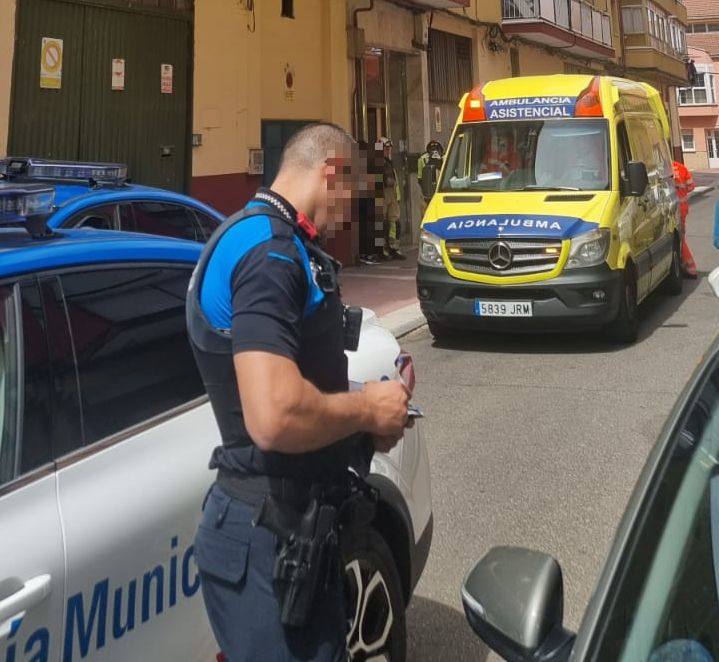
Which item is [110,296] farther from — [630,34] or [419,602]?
[630,34]

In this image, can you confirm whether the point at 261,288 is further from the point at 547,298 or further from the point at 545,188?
the point at 545,188

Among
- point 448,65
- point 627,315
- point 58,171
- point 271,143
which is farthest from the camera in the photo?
point 448,65

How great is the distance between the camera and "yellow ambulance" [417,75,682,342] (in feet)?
26.1

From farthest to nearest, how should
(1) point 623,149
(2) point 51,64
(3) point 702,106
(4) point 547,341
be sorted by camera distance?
(3) point 702,106 < (2) point 51,64 < (1) point 623,149 < (4) point 547,341

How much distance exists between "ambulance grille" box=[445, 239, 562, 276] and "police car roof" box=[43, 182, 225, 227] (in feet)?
9.25

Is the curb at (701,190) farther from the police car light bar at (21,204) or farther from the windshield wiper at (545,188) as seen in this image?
the police car light bar at (21,204)

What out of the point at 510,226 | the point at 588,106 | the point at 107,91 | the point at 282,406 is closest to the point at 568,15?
the point at 588,106

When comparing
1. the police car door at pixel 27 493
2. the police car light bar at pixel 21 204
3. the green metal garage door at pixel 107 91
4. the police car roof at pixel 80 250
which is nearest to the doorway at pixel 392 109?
the green metal garage door at pixel 107 91

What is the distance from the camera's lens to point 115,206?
5879mm

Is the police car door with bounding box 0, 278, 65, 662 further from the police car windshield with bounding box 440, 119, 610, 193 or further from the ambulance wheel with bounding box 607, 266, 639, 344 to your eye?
the police car windshield with bounding box 440, 119, 610, 193

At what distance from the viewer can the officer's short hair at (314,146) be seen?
206cm

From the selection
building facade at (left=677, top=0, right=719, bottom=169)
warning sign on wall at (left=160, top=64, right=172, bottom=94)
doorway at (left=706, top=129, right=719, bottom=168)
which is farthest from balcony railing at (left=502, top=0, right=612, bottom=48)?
doorway at (left=706, top=129, right=719, bottom=168)

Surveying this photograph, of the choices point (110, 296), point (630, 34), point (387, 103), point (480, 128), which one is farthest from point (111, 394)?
point (630, 34)

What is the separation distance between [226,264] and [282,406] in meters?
0.36
